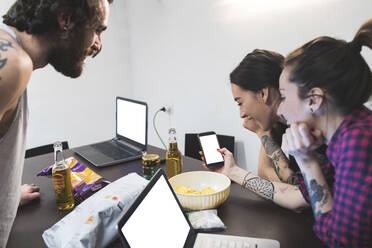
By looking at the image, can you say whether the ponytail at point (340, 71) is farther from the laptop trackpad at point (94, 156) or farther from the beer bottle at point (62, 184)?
the laptop trackpad at point (94, 156)

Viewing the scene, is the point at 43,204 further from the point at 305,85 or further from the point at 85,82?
the point at 85,82

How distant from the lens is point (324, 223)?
81 centimetres

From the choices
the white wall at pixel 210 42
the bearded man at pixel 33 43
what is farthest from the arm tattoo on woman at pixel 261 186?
the white wall at pixel 210 42

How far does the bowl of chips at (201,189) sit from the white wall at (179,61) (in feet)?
3.88

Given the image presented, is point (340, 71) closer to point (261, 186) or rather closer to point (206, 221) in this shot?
point (261, 186)

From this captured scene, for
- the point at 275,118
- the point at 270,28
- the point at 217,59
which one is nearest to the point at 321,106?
the point at 275,118

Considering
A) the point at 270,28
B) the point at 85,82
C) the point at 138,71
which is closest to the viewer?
the point at 270,28

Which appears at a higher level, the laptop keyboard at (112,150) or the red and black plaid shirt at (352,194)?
the red and black plaid shirt at (352,194)

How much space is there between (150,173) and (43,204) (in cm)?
43

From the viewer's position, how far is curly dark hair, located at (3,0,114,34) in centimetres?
86

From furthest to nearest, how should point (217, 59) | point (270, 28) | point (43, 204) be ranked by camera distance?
point (217, 59)
point (270, 28)
point (43, 204)

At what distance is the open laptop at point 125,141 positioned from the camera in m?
1.65

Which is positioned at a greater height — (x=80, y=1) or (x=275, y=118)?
(x=80, y=1)

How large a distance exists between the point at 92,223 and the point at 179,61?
225 centimetres
